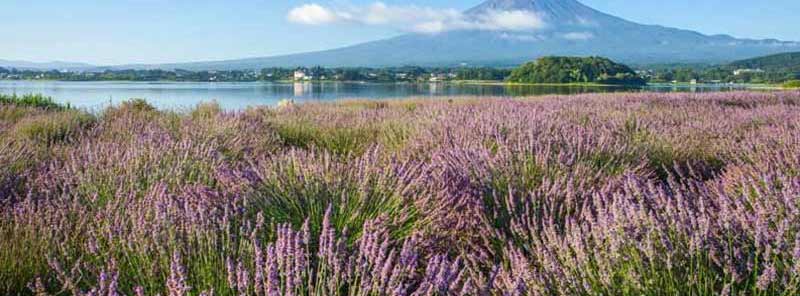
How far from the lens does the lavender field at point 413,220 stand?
167 centimetres

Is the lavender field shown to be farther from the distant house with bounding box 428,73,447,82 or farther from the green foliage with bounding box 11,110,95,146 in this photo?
the distant house with bounding box 428,73,447,82

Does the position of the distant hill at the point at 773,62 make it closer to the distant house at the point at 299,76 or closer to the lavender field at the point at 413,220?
the distant house at the point at 299,76

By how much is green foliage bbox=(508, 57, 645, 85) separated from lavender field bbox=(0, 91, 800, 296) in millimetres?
58607

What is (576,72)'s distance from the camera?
203 feet

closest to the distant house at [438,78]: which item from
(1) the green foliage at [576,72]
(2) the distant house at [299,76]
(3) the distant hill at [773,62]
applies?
(1) the green foliage at [576,72]

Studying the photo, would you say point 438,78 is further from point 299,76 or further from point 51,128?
point 51,128

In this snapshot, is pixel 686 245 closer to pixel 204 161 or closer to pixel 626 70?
pixel 204 161

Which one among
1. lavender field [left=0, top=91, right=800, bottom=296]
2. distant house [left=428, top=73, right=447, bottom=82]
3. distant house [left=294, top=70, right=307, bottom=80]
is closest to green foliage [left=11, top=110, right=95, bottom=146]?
lavender field [left=0, top=91, right=800, bottom=296]

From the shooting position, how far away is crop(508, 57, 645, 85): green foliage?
60781 millimetres

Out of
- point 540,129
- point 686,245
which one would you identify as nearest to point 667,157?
point 540,129

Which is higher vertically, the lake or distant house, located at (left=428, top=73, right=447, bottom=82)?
distant house, located at (left=428, top=73, right=447, bottom=82)

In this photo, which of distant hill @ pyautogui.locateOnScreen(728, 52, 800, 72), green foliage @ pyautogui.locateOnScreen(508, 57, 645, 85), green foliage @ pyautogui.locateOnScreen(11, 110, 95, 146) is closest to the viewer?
green foliage @ pyautogui.locateOnScreen(11, 110, 95, 146)

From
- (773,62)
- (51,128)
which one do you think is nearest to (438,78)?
(773,62)

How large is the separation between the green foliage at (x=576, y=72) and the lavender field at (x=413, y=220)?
5861cm
